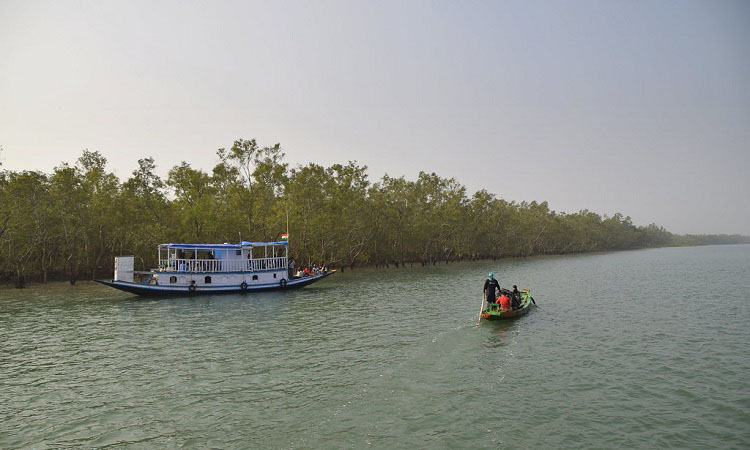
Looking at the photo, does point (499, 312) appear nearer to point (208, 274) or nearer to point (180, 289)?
point (208, 274)

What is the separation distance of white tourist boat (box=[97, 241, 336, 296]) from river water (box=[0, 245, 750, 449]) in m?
9.23

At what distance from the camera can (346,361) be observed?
1839 cm

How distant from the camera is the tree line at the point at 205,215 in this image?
52.5 metres

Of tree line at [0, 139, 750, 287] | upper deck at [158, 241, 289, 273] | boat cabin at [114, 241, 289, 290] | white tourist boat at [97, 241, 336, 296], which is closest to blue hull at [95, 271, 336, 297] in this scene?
white tourist boat at [97, 241, 336, 296]

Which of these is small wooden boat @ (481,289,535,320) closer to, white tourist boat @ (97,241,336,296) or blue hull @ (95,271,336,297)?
white tourist boat @ (97,241,336,296)

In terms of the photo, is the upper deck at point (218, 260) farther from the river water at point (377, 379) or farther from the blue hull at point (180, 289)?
the river water at point (377, 379)

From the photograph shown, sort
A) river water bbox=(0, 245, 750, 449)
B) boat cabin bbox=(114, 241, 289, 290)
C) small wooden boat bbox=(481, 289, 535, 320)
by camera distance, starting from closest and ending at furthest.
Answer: river water bbox=(0, 245, 750, 449) < small wooden boat bbox=(481, 289, 535, 320) < boat cabin bbox=(114, 241, 289, 290)

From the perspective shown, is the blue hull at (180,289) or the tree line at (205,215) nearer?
the blue hull at (180,289)

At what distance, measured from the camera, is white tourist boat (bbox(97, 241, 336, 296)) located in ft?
133

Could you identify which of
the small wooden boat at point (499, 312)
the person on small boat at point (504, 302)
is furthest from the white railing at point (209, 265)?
the person on small boat at point (504, 302)

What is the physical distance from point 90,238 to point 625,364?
221ft

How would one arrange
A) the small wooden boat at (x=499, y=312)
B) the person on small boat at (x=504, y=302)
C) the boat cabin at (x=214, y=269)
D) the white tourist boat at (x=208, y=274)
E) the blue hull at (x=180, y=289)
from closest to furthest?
the small wooden boat at (x=499, y=312), the person on small boat at (x=504, y=302), the blue hull at (x=180, y=289), the white tourist boat at (x=208, y=274), the boat cabin at (x=214, y=269)

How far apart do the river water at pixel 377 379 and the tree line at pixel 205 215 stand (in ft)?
87.9

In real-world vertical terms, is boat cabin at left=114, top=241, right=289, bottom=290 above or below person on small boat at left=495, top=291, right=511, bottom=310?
above
